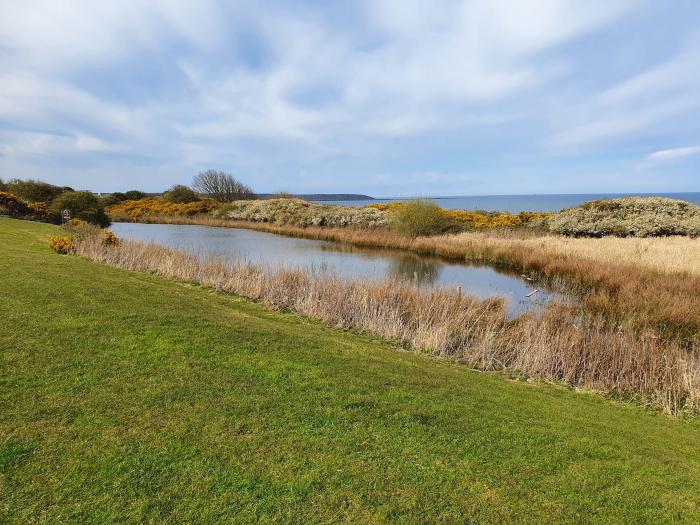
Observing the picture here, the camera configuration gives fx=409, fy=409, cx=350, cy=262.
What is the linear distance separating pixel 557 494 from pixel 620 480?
0.76 m

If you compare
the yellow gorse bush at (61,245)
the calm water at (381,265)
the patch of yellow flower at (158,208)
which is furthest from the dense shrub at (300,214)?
the yellow gorse bush at (61,245)

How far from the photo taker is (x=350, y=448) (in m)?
3.65

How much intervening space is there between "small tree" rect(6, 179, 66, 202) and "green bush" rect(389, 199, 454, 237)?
1350 inches

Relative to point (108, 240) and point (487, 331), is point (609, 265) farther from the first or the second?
point (108, 240)

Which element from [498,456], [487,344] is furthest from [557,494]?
[487,344]

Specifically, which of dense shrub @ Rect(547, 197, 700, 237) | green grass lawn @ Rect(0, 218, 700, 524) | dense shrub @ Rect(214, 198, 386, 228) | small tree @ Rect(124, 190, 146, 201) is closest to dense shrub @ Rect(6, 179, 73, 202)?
dense shrub @ Rect(214, 198, 386, 228)

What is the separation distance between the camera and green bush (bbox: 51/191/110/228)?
101 feet

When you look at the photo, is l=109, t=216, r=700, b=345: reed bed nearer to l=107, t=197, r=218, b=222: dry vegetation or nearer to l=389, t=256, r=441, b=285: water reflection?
l=389, t=256, r=441, b=285: water reflection

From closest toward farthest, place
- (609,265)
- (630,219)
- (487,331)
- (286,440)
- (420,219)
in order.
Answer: (286,440) → (487,331) → (609,265) → (630,219) → (420,219)

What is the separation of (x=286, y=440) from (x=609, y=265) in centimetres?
1715

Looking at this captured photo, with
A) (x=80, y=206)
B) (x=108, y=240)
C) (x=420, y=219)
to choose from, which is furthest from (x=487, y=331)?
(x=80, y=206)

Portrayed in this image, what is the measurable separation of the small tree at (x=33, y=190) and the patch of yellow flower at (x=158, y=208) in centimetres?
1029

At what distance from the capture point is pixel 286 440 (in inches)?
144

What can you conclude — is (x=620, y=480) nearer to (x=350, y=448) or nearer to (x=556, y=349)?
(x=350, y=448)
